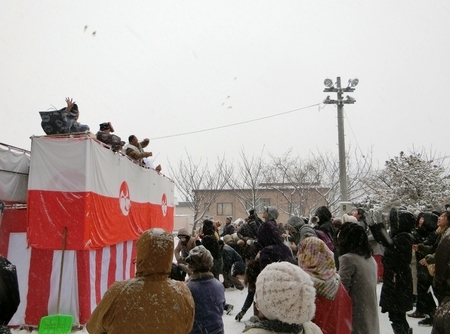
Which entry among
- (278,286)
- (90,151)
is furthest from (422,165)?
(278,286)

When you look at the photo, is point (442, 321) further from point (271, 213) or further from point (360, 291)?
point (271, 213)

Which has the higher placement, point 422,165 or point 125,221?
point 422,165

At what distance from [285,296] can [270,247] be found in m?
2.34

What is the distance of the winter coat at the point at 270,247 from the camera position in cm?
437

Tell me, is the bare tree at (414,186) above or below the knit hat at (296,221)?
above

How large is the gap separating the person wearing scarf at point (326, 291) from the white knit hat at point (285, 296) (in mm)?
1364

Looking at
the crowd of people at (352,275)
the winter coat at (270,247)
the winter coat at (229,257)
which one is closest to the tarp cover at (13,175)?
the crowd of people at (352,275)

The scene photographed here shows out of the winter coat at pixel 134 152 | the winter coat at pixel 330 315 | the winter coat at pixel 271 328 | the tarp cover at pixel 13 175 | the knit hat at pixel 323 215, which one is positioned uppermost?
the winter coat at pixel 134 152

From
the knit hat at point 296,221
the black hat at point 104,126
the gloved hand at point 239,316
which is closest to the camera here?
the gloved hand at point 239,316

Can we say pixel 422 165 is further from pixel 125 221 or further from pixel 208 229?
pixel 125 221

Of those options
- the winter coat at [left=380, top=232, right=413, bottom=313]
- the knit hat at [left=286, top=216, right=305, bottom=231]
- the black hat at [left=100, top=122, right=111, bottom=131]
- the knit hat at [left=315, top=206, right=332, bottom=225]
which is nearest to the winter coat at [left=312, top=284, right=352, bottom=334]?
the winter coat at [left=380, top=232, right=413, bottom=313]

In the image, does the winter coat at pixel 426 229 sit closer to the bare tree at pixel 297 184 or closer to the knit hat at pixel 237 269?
the knit hat at pixel 237 269

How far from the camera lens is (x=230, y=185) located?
3161cm

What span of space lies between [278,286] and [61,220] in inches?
225
